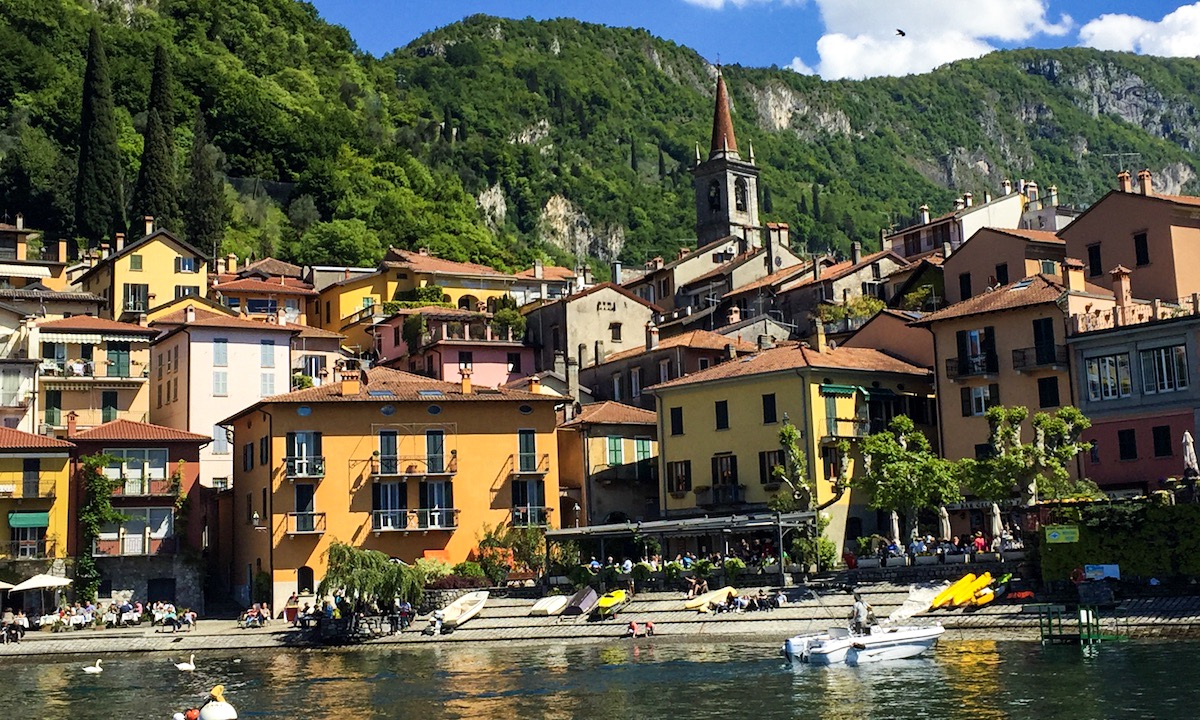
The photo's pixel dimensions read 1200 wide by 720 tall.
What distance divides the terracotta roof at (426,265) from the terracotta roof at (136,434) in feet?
114

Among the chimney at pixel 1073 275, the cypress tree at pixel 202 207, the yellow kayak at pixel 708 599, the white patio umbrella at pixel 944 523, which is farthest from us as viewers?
the cypress tree at pixel 202 207

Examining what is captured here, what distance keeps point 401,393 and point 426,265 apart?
126ft

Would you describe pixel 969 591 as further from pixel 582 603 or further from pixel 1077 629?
pixel 582 603

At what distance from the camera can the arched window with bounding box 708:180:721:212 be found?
5891 inches

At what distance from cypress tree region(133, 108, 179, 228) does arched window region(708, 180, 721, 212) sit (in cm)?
5774

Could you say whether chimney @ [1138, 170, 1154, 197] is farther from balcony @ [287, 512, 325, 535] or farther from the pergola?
balcony @ [287, 512, 325, 535]

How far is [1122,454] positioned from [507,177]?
14365cm

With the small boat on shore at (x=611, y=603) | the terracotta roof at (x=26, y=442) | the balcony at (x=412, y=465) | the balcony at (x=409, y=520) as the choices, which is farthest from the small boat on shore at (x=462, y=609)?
the terracotta roof at (x=26, y=442)

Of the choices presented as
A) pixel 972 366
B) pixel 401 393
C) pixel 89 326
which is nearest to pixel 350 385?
pixel 401 393

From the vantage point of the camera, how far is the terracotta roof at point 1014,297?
60.4 meters

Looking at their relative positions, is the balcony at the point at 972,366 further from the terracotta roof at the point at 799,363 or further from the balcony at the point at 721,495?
the balcony at the point at 721,495

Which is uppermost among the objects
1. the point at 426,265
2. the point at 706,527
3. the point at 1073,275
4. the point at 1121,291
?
the point at 426,265

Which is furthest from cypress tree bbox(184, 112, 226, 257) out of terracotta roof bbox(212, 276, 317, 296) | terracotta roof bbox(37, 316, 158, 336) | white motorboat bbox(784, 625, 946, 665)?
white motorboat bbox(784, 625, 946, 665)

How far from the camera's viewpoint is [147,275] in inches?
3575
